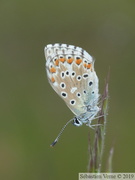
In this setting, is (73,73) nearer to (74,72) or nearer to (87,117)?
(74,72)

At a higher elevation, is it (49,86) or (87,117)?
(49,86)

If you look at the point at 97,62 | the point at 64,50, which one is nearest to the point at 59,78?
the point at 64,50

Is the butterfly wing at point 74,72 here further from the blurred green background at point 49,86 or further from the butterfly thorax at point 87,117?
the blurred green background at point 49,86

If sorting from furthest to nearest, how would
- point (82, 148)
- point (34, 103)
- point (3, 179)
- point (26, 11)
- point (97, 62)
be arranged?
point (26, 11)
point (97, 62)
point (34, 103)
point (82, 148)
point (3, 179)

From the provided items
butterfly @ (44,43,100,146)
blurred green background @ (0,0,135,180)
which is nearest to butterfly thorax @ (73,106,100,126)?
butterfly @ (44,43,100,146)

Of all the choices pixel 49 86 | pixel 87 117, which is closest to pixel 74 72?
pixel 87 117

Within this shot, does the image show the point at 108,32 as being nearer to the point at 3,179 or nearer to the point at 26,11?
the point at 26,11

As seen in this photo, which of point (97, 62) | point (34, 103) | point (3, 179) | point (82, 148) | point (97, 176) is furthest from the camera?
point (97, 62)
